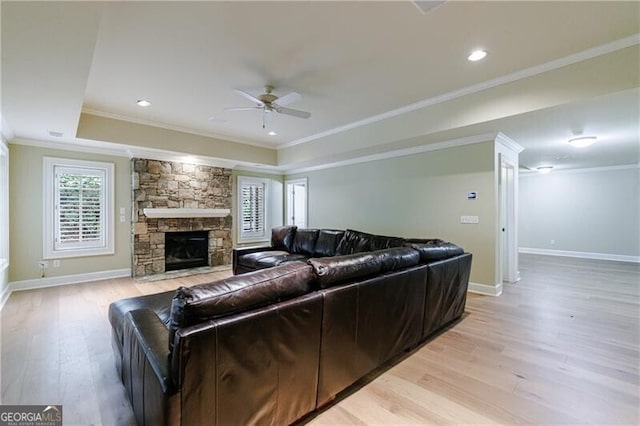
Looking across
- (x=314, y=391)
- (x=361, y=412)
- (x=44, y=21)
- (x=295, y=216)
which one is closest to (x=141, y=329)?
(x=314, y=391)

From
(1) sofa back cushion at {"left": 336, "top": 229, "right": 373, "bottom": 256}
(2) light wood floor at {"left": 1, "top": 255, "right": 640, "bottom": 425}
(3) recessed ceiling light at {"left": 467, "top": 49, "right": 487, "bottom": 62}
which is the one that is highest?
(3) recessed ceiling light at {"left": 467, "top": 49, "right": 487, "bottom": 62}

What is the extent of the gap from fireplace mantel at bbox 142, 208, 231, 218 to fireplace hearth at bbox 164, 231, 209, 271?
0.45 metres

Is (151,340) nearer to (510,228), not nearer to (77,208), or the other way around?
(77,208)

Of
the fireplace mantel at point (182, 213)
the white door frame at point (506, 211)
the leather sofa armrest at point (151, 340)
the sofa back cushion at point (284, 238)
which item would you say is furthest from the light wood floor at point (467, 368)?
the sofa back cushion at point (284, 238)

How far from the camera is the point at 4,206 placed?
4477 mm

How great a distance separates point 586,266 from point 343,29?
25.7ft

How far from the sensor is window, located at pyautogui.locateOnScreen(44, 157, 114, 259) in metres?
5.04

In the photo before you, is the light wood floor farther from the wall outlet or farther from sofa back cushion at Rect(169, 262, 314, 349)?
the wall outlet

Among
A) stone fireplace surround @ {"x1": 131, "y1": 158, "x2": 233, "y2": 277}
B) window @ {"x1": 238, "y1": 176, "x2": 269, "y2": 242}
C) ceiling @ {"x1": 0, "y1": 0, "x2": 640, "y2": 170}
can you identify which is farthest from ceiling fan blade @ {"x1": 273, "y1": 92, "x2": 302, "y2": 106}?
window @ {"x1": 238, "y1": 176, "x2": 269, "y2": 242}

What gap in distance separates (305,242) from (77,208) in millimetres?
4228

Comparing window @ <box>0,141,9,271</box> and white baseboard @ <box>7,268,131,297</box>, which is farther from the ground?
window @ <box>0,141,9,271</box>

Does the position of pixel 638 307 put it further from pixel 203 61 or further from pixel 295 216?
pixel 295 216

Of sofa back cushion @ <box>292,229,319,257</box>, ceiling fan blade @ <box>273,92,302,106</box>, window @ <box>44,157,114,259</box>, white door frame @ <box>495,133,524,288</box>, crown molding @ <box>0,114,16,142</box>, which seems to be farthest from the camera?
sofa back cushion @ <box>292,229,319,257</box>

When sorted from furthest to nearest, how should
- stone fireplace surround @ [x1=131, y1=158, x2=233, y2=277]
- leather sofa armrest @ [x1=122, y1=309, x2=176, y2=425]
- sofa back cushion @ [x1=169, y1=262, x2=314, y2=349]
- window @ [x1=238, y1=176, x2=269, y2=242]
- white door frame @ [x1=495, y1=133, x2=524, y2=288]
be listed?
window @ [x1=238, y1=176, x2=269, y2=242] < stone fireplace surround @ [x1=131, y1=158, x2=233, y2=277] < white door frame @ [x1=495, y1=133, x2=524, y2=288] < sofa back cushion @ [x1=169, y1=262, x2=314, y2=349] < leather sofa armrest @ [x1=122, y1=309, x2=176, y2=425]
